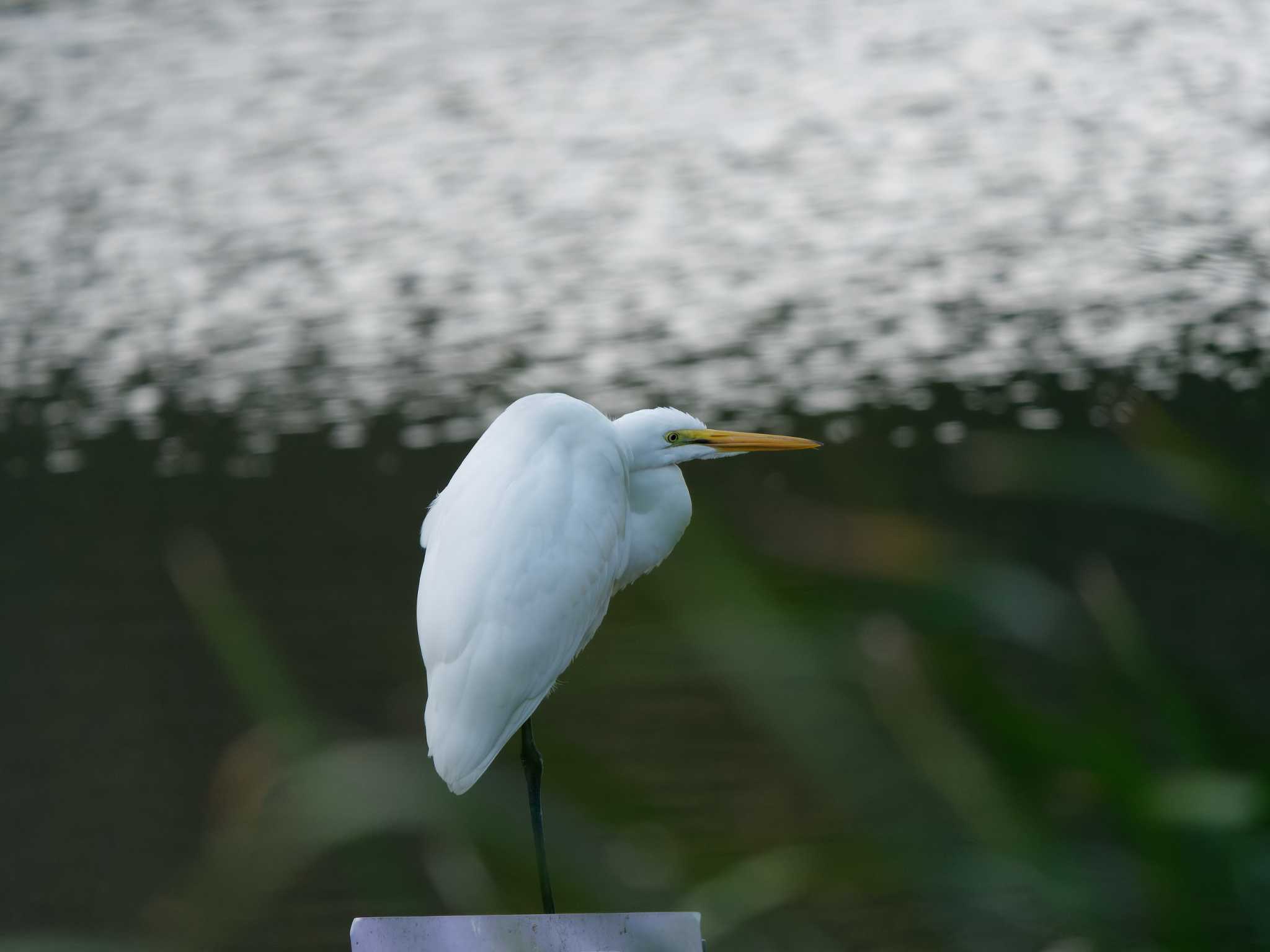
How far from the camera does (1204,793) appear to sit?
1.84 feet

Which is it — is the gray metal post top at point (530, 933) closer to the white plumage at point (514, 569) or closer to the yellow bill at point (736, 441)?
the white plumage at point (514, 569)

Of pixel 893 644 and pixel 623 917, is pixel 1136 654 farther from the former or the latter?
pixel 623 917

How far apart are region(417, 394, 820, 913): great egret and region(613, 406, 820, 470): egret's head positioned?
0.16 feet

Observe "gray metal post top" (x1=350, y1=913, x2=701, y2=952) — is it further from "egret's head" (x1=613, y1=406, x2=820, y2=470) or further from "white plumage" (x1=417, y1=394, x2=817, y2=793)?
"egret's head" (x1=613, y1=406, x2=820, y2=470)

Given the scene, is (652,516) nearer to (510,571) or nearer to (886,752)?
(510,571)

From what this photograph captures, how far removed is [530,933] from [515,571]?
79 cm

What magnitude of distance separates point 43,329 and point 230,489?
85.0 inches

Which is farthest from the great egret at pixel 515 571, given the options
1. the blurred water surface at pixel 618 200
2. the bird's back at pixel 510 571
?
the blurred water surface at pixel 618 200

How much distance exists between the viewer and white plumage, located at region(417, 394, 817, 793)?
77.5 inches

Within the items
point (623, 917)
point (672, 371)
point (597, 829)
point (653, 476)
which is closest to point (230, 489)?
point (672, 371)

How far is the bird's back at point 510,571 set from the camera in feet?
6.46

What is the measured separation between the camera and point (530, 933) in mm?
1255

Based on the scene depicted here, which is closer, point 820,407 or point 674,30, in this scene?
point 820,407

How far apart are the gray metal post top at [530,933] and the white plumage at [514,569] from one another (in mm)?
573
